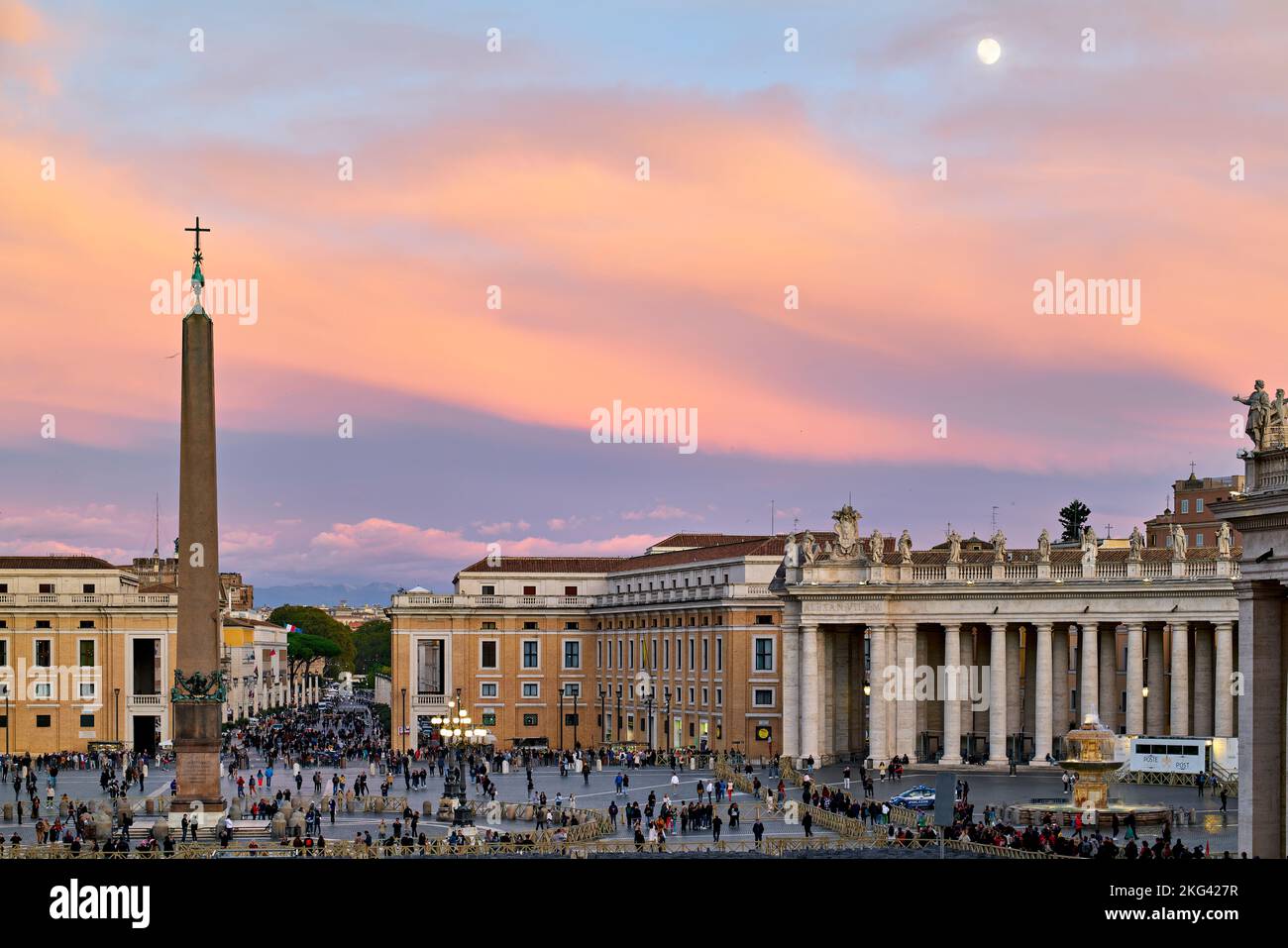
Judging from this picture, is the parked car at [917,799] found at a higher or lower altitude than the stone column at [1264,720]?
lower

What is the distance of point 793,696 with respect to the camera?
8225 centimetres

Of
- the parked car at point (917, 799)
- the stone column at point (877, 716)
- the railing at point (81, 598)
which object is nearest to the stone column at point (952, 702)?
the stone column at point (877, 716)

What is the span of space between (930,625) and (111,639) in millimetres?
48529

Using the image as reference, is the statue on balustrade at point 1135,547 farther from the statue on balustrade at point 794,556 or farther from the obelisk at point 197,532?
the obelisk at point 197,532

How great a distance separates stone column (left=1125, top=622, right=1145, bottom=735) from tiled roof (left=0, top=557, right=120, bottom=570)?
59.2 meters

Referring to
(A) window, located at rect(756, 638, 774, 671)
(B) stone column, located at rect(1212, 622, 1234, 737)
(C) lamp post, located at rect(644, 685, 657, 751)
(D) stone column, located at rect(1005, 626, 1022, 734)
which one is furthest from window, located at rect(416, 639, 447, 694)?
(B) stone column, located at rect(1212, 622, 1234, 737)

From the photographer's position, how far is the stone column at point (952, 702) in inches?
3088

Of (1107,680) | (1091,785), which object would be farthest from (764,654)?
(1091,785)

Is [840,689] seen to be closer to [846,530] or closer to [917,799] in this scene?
[846,530]

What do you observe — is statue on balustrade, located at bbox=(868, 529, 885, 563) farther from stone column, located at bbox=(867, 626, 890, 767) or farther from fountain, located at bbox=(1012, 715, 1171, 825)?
fountain, located at bbox=(1012, 715, 1171, 825)

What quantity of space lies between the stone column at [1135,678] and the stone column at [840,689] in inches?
508
